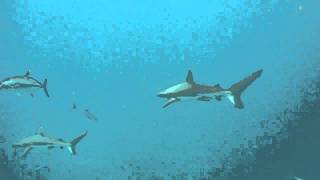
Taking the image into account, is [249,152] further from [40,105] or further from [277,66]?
[40,105]

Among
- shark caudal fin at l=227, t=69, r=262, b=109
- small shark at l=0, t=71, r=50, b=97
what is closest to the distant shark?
shark caudal fin at l=227, t=69, r=262, b=109

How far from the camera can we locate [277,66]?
41.0 m

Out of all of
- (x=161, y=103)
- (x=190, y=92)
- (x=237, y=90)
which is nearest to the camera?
(x=190, y=92)

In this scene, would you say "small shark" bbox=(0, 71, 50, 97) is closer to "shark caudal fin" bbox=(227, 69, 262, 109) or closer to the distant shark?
the distant shark

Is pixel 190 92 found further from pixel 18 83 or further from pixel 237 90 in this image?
pixel 18 83

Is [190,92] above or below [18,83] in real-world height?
below

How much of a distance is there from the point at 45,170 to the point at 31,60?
2302 centimetres

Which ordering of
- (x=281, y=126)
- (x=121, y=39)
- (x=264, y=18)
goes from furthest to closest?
(x=121, y=39) < (x=264, y=18) < (x=281, y=126)

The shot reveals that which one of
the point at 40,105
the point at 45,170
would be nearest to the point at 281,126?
the point at 45,170

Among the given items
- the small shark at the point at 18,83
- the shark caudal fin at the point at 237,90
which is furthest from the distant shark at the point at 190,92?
the small shark at the point at 18,83

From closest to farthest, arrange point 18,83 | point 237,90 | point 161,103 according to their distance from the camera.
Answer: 1. point 237,90
2. point 18,83
3. point 161,103

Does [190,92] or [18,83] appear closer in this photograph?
[190,92]

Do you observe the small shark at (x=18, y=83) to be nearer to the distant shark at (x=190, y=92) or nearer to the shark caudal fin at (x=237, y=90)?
the distant shark at (x=190, y=92)

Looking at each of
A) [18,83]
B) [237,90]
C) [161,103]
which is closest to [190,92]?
[237,90]
